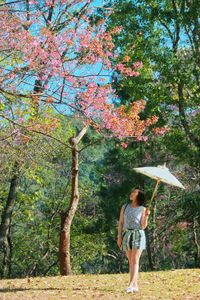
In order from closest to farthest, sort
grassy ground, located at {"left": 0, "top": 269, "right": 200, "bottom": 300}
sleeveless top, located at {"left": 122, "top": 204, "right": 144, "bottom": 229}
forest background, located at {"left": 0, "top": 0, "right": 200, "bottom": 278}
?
1. grassy ground, located at {"left": 0, "top": 269, "right": 200, "bottom": 300}
2. sleeveless top, located at {"left": 122, "top": 204, "right": 144, "bottom": 229}
3. forest background, located at {"left": 0, "top": 0, "right": 200, "bottom": 278}

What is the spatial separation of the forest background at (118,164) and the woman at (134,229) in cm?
228

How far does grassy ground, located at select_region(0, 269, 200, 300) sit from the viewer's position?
7832mm

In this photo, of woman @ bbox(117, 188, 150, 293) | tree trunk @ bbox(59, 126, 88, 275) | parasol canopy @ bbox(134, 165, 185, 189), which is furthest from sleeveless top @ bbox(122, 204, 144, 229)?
tree trunk @ bbox(59, 126, 88, 275)

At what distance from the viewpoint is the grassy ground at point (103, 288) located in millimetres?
7832

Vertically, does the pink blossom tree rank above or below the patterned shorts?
above

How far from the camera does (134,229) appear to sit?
8.02m

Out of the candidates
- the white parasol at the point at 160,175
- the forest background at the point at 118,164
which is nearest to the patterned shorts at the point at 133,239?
the white parasol at the point at 160,175

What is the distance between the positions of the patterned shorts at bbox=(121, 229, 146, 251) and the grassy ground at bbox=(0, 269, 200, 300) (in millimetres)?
713

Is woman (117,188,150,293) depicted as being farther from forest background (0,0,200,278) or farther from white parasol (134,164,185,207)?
forest background (0,0,200,278)

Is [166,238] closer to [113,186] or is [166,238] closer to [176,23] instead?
[113,186]

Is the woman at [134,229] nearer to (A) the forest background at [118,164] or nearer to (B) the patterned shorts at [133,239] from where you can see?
(B) the patterned shorts at [133,239]

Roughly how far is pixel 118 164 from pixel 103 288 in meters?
20.8

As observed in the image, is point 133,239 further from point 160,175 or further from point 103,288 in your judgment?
point 103,288

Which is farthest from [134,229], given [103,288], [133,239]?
[103,288]
